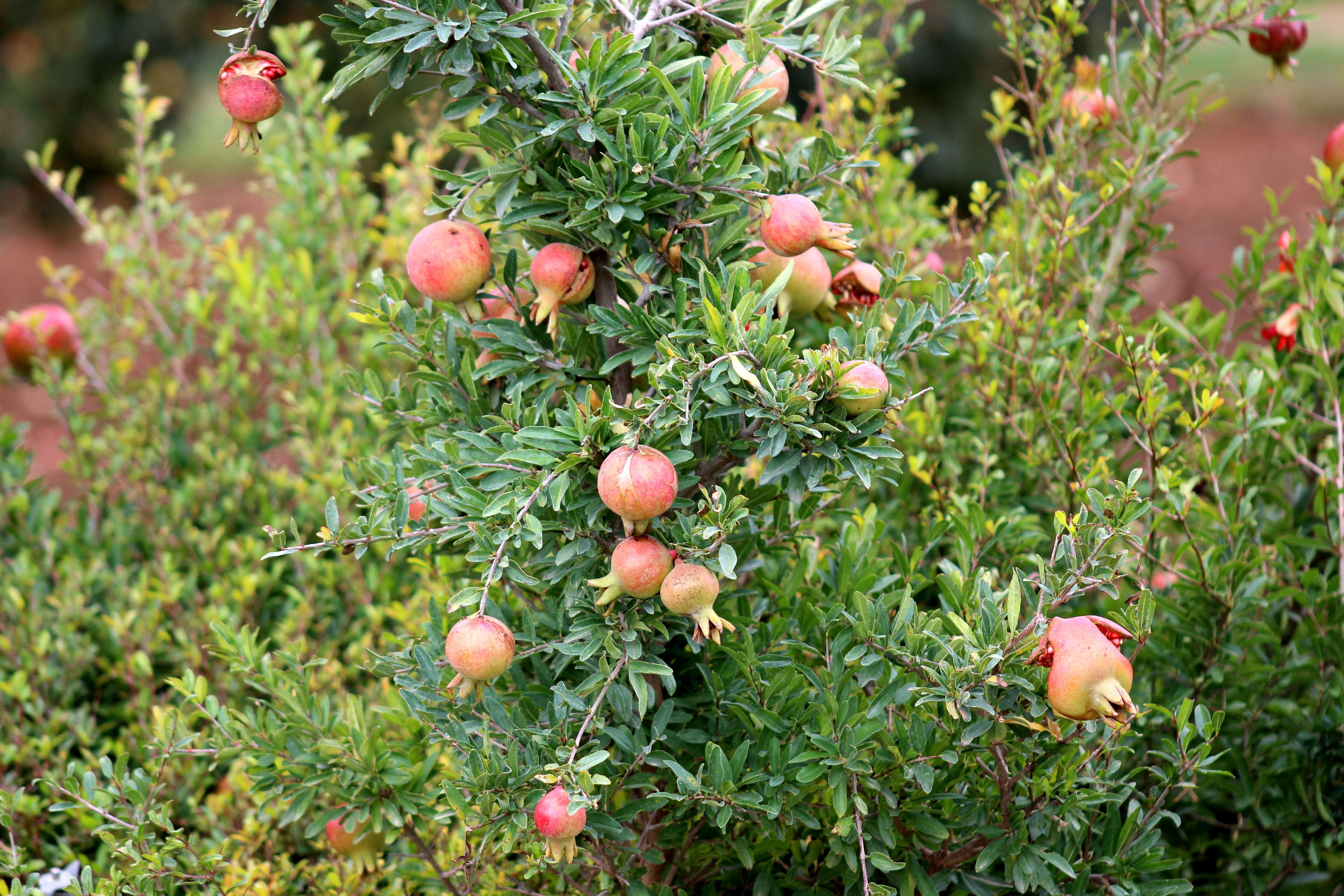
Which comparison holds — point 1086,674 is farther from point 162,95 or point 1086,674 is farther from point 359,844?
point 162,95

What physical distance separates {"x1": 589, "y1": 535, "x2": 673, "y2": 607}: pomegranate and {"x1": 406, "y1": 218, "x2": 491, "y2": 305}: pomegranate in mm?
333

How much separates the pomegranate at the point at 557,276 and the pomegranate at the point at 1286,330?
112 centimetres

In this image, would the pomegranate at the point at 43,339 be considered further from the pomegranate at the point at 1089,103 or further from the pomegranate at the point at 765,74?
the pomegranate at the point at 1089,103

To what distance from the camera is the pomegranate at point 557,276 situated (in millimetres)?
1130

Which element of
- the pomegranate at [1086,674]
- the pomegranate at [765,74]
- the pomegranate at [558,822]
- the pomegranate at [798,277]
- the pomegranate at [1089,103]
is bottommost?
the pomegranate at [558,822]

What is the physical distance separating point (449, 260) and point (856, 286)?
54 centimetres

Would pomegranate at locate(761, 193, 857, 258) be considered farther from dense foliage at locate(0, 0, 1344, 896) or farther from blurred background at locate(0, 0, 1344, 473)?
blurred background at locate(0, 0, 1344, 473)

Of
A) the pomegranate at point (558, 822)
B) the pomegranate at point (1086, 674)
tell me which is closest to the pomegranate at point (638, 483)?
the pomegranate at point (558, 822)

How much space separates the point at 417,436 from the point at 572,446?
43cm

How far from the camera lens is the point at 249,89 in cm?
105

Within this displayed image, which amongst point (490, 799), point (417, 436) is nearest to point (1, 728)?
point (417, 436)

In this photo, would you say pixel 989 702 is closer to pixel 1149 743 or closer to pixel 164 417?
pixel 1149 743

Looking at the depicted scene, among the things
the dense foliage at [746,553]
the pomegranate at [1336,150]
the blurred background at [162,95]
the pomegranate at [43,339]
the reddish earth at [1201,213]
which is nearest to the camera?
the dense foliage at [746,553]

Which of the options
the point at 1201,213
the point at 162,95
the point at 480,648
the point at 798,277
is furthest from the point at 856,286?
the point at 1201,213
